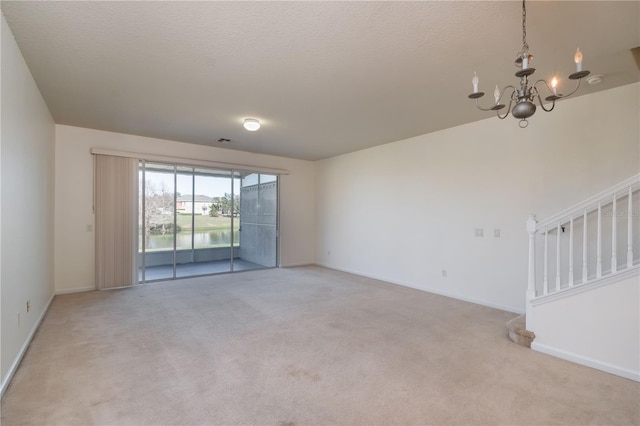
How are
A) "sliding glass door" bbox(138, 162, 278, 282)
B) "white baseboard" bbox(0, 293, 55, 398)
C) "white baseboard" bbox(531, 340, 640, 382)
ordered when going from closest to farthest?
"white baseboard" bbox(0, 293, 55, 398)
"white baseboard" bbox(531, 340, 640, 382)
"sliding glass door" bbox(138, 162, 278, 282)

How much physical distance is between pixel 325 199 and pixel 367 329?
4.39 meters

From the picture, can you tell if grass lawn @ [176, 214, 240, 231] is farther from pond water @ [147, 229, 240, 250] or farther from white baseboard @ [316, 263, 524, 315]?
white baseboard @ [316, 263, 524, 315]

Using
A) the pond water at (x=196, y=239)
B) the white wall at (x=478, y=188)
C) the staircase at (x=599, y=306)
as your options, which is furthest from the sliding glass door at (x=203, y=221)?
the staircase at (x=599, y=306)

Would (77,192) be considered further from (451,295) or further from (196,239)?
(451,295)

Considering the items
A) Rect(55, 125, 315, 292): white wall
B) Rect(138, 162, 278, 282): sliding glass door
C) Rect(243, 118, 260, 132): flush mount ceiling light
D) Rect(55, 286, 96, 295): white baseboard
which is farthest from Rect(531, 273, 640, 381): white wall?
Rect(55, 286, 96, 295): white baseboard

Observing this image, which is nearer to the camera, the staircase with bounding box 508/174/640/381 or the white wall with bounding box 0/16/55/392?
the white wall with bounding box 0/16/55/392

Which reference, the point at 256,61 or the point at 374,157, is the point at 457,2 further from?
the point at 374,157

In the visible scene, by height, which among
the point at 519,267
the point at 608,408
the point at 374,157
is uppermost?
the point at 374,157

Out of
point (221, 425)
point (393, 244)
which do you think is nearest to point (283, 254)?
point (393, 244)

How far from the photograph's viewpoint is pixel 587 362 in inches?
105

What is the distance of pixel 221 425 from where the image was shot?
1.89 m

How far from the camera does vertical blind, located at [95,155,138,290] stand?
5.12 m

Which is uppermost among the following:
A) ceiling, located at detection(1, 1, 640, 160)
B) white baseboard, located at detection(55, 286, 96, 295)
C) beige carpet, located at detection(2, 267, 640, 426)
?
ceiling, located at detection(1, 1, 640, 160)

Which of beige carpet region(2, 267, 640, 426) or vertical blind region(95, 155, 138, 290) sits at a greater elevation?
vertical blind region(95, 155, 138, 290)
